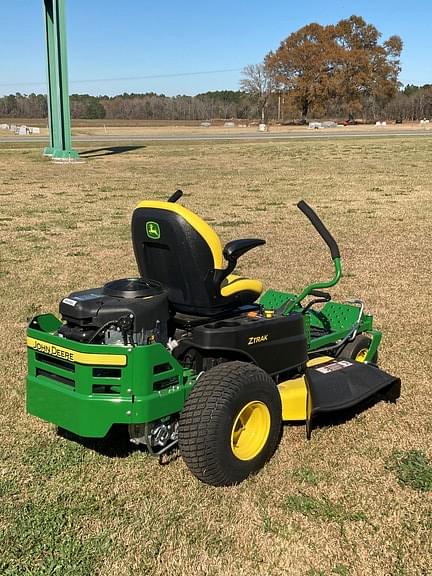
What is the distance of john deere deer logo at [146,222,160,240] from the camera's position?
129 inches

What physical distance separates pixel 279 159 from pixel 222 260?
20145 millimetres

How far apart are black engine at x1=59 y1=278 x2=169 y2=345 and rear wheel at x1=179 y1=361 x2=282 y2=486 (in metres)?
0.36

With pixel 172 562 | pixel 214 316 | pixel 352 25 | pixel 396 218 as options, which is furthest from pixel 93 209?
pixel 352 25

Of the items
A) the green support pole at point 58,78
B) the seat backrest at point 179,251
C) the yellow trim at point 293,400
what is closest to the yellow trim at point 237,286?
the seat backrest at point 179,251

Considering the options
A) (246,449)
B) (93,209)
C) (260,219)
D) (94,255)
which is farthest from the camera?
(93,209)

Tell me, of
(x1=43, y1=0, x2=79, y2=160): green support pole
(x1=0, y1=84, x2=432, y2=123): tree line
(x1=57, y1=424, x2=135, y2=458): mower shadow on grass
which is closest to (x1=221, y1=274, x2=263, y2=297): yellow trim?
(x1=57, y1=424, x2=135, y2=458): mower shadow on grass

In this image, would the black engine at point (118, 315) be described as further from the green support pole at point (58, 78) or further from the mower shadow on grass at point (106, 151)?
the mower shadow on grass at point (106, 151)

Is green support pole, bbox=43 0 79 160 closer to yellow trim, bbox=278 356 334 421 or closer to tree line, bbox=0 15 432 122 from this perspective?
yellow trim, bbox=278 356 334 421

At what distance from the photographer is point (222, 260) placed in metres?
3.31

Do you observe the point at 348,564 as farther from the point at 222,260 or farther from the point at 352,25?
the point at 352,25

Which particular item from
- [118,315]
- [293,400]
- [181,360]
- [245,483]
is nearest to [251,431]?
[245,483]

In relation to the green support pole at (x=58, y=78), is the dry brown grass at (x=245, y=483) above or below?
below

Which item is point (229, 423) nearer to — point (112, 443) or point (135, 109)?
point (112, 443)

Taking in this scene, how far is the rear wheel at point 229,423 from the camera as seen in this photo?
9.81 feet
